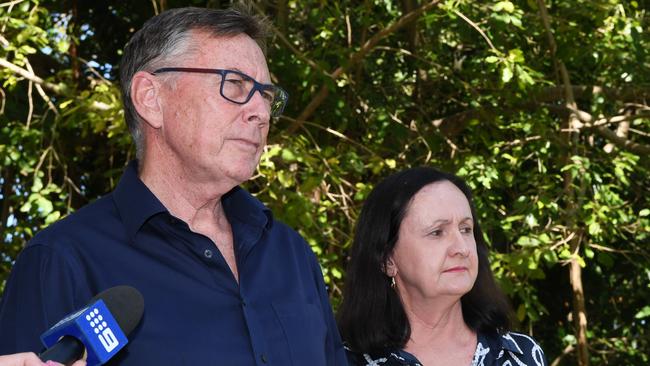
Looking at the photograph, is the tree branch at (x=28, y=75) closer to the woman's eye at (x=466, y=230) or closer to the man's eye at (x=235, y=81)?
the woman's eye at (x=466, y=230)

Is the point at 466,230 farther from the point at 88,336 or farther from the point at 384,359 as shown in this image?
the point at 88,336

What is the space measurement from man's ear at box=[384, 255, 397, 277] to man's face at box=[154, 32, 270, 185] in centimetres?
122

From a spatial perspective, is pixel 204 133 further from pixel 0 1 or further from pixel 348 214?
pixel 0 1

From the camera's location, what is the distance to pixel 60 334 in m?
1.63

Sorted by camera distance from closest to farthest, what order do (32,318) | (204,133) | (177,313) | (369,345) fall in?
(32,318)
(177,313)
(204,133)
(369,345)

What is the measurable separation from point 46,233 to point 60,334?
0.64 m

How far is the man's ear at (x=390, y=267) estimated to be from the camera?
3623 mm

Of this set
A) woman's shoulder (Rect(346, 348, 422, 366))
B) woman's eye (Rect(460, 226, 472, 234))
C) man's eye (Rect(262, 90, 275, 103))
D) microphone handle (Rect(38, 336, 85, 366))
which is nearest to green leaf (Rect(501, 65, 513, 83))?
woman's eye (Rect(460, 226, 472, 234))

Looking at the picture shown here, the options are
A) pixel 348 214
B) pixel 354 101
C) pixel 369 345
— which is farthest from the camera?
pixel 354 101

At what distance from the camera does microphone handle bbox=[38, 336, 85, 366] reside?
1564 mm

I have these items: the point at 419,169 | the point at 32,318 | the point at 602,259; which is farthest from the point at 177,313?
the point at 602,259

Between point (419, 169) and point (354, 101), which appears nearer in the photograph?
point (419, 169)

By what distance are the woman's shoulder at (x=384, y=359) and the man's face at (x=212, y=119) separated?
1143 millimetres

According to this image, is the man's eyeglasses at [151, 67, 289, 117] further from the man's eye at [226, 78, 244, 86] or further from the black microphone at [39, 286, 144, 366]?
the black microphone at [39, 286, 144, 366]
